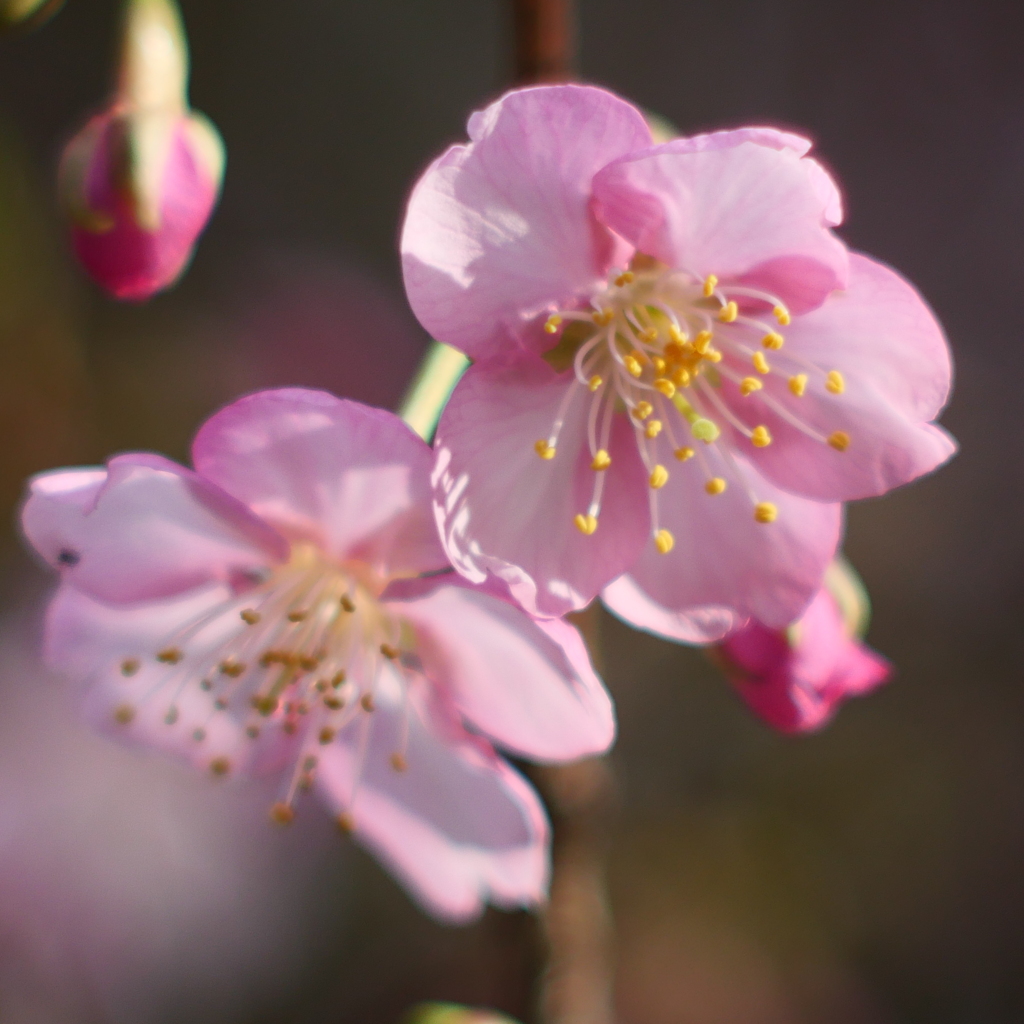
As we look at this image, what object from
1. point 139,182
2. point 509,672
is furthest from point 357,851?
point 139,182

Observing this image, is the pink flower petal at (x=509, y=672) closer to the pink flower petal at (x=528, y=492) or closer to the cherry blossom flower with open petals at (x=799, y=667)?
the pink flower petal at (x=528, y=492)

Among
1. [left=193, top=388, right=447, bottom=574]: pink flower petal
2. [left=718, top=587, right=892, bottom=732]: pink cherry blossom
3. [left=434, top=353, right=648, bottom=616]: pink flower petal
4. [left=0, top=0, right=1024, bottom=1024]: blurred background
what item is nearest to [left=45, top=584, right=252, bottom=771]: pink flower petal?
[left=193, top=388, right=447, bottom=574]: pink flower petal

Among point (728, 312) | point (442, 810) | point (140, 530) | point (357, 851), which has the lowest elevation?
point (357, 851)

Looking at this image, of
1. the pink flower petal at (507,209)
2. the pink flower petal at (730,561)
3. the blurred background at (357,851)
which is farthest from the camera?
the blurred background at (357,851)

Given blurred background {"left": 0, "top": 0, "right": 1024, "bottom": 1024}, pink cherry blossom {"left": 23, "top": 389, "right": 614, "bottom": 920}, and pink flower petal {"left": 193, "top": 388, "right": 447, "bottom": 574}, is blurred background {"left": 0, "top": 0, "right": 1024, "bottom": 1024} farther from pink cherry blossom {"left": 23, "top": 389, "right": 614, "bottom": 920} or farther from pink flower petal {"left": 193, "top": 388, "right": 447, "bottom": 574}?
pink flower petal {"left": 193, "top": 388, "right": 447, "bottom": 574}

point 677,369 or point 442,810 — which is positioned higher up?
point 677,369

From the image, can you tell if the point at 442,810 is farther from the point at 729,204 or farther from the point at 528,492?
the point at 729,204

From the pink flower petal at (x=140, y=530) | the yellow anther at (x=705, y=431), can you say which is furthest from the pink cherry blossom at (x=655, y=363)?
the pink flower petal at (x=140, y=530)
